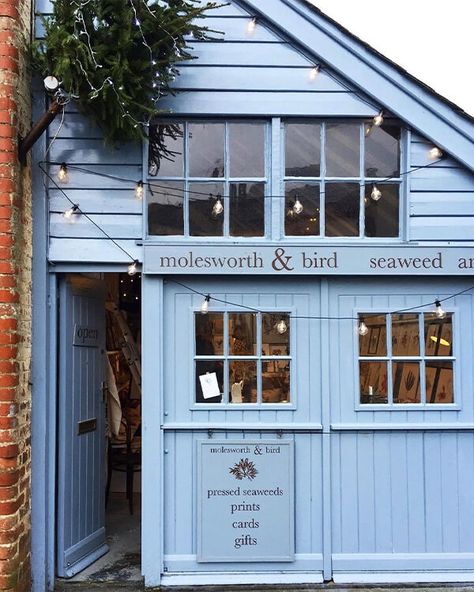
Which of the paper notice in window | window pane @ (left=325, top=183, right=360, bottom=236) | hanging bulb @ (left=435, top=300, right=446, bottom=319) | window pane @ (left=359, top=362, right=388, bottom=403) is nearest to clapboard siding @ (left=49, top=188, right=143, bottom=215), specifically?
the paper notice in window

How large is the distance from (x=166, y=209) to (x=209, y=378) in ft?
4.95

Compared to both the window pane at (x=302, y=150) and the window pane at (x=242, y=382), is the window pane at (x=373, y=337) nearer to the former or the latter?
the window pane at (x=242, y=382)

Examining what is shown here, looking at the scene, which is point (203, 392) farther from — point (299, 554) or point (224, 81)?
point (224, 81)

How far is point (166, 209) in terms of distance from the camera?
5.29 metres

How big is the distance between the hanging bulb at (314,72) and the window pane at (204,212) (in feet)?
3.99

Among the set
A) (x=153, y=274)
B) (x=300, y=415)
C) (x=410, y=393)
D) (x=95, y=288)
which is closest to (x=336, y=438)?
(x=300, y=415)

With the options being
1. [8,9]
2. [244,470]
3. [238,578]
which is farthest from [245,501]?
[8,9]

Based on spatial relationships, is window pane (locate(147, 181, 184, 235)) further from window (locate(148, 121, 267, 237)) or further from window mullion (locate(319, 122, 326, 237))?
window mullion (locate(319, 122, 326, 237))

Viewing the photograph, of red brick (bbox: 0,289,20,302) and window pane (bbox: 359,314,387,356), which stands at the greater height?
red brick (bbox: 0,289,20,302)

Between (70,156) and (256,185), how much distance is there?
1606mm

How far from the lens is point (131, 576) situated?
5.28m

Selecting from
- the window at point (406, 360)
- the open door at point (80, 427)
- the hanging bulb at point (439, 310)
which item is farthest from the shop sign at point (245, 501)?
the hanging bulb at point (439, 310)

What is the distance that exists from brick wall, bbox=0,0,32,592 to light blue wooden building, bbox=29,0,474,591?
0.29 metres

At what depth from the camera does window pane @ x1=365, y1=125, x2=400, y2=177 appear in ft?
17.6
